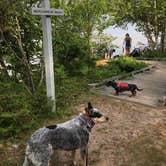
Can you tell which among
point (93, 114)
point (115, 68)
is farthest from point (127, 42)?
point (93, 114)

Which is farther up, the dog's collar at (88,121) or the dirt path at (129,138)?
Result: the dog's collar at (88,121)

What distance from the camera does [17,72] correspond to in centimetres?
940

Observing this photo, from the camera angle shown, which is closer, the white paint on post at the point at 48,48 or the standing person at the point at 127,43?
the white paint on post at the point at 48,48

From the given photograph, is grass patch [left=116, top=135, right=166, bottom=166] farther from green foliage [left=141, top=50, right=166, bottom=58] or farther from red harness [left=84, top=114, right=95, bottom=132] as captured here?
green foliage [left=141, top=50, right=166, bottom=58]

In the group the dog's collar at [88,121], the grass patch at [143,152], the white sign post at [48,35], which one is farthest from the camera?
the white sign post at [48,35]

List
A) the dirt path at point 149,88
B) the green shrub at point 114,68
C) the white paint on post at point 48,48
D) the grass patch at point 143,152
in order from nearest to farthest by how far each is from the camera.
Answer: the grass patch at point 143,152 → the white paint on post at point 48,48 → the dirt path at point 149,88 → the green shrub at point 114,68

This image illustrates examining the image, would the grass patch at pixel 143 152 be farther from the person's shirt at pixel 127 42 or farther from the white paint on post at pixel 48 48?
the person's shirt at pixel 127 42

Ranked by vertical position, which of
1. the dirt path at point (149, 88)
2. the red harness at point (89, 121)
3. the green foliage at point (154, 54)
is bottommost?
the dirt path at point (149, 88)

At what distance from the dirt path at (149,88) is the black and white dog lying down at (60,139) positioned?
4.17m

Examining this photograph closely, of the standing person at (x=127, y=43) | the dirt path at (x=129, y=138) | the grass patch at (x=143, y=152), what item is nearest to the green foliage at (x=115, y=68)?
the dirt path at (x=129, y=138)

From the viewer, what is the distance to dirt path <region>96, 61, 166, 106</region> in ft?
30.5

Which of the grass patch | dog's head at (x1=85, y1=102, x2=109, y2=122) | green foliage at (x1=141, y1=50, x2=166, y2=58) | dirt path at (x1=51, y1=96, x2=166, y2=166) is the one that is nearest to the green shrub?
dirt path at (x1=51, y1=96, x2=166, y2=166)

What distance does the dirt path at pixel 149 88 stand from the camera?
30.5ft

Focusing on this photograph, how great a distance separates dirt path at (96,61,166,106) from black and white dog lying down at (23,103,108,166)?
4171 millimetres
